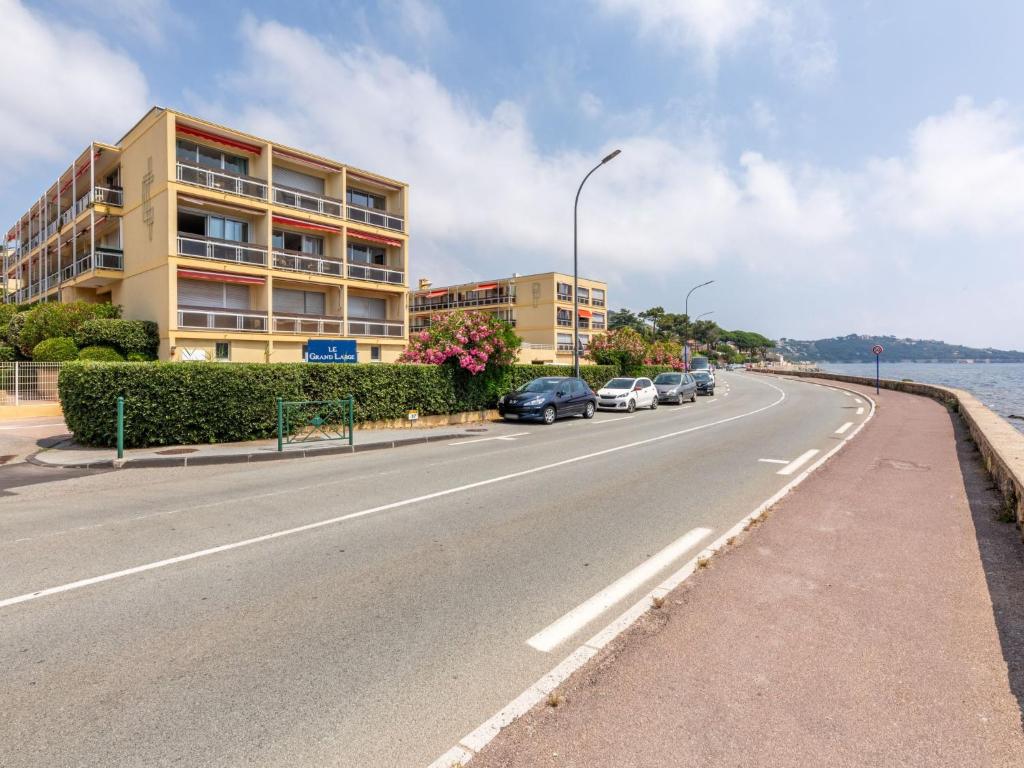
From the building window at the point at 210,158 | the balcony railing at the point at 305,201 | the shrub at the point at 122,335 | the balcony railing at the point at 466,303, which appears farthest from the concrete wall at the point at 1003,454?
the balcony railing at the point at 466,303

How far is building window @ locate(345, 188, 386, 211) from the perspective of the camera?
107 ft

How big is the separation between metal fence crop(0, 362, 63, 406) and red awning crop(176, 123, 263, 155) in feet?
40.7

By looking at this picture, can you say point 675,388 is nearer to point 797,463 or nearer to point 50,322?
point 797,463

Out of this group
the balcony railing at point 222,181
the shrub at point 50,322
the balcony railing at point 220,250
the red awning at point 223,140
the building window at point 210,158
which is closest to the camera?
the shrub at point 50,322

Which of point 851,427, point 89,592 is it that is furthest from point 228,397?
point 851,427

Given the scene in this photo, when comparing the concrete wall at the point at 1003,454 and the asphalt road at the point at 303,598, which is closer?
the asphalt road at the point at 303,598

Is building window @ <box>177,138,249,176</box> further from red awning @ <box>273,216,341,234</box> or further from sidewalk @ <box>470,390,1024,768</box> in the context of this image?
sidewalk @ <box>470,390,1024,768</box>

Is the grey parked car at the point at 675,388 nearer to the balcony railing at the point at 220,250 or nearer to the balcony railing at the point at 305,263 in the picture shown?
the balcony railing at the point at 305,263

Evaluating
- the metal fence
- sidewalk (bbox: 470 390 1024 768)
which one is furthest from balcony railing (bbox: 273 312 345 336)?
sidewalk (bbox: 470 390 1024 768)

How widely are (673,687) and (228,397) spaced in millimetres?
12383

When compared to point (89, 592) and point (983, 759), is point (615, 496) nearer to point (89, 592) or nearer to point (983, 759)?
point (983, 759)

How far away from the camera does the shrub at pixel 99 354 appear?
21.2m

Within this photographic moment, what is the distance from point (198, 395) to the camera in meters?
12.3

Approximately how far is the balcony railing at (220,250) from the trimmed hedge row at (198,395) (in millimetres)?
14438
